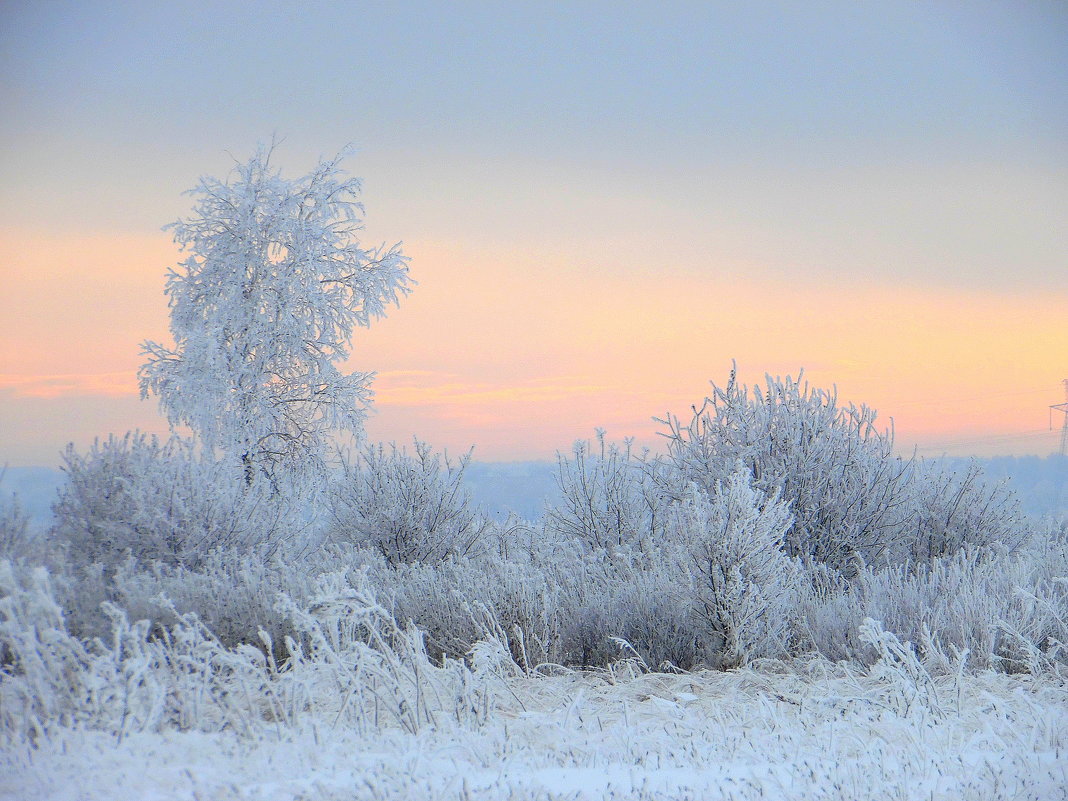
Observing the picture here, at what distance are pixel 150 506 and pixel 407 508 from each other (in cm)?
418

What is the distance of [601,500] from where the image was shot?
12.0m

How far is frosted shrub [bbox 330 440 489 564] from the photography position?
10.9 m

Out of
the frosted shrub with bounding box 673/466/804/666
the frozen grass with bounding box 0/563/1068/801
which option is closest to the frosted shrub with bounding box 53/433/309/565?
the frozen grass with bounding box 0/563/1068/801

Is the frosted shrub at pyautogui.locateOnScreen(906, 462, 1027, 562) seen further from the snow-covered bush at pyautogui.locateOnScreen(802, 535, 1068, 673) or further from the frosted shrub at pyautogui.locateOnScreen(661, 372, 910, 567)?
the snow-covered bush at pyautogui.locateOnScreen(802, 535, 1068, 673)

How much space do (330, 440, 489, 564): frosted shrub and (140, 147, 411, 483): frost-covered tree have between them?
3161 mm

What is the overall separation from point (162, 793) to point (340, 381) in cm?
1100

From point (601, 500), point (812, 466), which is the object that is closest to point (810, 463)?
point (812, 466)

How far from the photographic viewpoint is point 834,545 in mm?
9953

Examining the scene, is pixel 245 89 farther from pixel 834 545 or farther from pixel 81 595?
pixel 834 545

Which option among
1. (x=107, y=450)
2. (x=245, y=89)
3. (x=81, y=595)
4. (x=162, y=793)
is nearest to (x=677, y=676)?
(x=162, y=793)

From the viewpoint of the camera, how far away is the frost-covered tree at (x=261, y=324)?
13781 mm

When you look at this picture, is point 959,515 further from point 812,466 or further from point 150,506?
point 150,506

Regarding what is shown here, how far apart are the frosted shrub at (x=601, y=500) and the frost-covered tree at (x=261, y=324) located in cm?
439

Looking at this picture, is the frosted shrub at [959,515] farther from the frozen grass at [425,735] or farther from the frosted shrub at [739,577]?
the frozen grass at [425,735]
